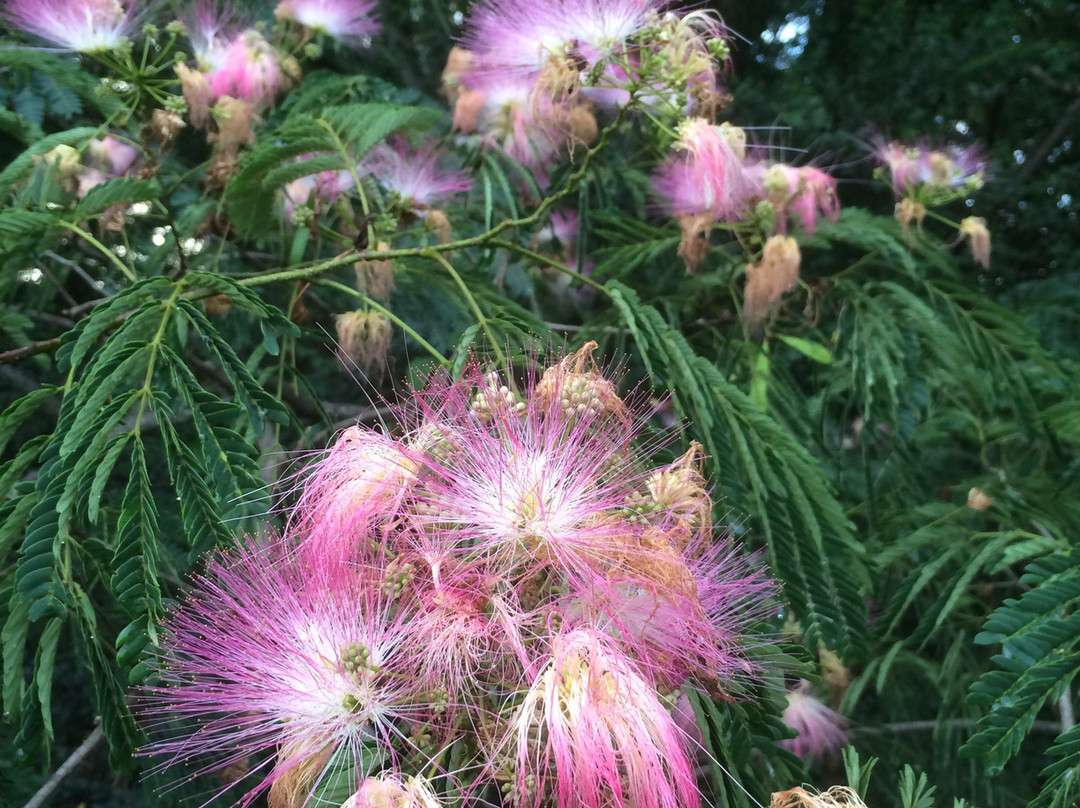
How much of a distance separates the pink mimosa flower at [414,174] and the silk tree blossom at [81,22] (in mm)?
736

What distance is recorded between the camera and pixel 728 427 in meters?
1.59

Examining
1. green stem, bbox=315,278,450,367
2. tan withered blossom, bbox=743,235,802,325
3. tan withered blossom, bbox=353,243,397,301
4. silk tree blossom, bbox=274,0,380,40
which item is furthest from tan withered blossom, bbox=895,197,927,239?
silk tree blossom, bbox=274,0,380,40

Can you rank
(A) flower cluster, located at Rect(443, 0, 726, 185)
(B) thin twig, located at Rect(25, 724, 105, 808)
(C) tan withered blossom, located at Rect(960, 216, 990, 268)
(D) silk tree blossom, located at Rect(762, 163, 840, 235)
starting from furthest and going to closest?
1. (C) tan withered blossom, located at Rect(960, 216, 990, 268)
2. (D) silk tree blossom, located at Rect(762, 163, 840, 235)
3. (A) flower cluster, located at Rect(443, 0, 726, 185)
4. (B) thin twig, located at Rect(25, 724, 105, 808)

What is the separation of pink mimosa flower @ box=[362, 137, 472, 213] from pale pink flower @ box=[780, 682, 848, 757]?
78.9 inches

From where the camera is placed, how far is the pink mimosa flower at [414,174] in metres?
2.68

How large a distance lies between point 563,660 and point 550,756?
110mm

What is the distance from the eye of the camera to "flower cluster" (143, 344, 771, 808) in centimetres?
102

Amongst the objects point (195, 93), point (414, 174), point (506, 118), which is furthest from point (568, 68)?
point (195, 93)

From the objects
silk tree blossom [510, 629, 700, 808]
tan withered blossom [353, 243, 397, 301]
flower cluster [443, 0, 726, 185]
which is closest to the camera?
silk tree blossom [510, 629, 700, 808]

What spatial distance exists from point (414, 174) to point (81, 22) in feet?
3.21

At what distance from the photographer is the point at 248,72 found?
2631 millimetres

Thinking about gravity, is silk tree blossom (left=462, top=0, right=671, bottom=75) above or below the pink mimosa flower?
above

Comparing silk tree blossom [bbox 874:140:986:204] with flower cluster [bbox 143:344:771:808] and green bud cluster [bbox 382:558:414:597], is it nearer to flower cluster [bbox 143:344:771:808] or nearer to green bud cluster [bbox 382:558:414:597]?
flower cluster [bbox 143:344:771:808]

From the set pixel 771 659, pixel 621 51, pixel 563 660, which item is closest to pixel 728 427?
pixel 771 659
